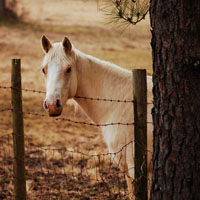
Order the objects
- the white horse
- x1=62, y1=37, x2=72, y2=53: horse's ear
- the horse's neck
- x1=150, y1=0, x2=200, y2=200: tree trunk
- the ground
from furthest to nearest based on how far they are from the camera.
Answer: the ground
the horse's neck
x1=62, y1=37, x2=72, y2=53: horse's ear
the white horse
x1=150, y1=0, x2=200, y2=200: tree trunk

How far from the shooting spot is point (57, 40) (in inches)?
552

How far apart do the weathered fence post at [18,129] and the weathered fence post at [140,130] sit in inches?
43.6

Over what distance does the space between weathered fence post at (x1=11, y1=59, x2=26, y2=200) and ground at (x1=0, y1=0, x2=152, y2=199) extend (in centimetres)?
43

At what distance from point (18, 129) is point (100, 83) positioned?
1.13 metres

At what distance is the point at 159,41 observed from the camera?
2.07 metres

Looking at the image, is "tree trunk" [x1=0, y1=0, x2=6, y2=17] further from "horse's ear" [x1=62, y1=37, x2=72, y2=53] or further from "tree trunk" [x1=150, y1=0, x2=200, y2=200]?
"tree trunk" [x1=150, y1=0, x2=200, y2=200]

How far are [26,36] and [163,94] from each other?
1353 centimetres

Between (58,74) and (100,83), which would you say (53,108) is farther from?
(100,83)

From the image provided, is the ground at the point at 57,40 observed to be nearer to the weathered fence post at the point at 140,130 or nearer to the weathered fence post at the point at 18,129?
the weathered fence post at the point at 140,130

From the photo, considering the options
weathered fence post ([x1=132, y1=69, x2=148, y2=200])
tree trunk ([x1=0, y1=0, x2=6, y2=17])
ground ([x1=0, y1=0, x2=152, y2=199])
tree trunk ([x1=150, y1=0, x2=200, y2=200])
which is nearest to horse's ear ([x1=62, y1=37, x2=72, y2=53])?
ground ([x1=0, y1=0, x2=152, y2=199])

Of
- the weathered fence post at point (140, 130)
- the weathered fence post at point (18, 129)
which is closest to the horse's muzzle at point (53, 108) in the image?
the weathered fence post at point (18, 129)

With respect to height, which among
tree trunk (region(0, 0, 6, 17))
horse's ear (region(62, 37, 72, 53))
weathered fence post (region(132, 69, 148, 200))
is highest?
tree trunk (region(0, 0, 6, 17))

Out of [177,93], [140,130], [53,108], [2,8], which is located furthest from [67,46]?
[2,8]

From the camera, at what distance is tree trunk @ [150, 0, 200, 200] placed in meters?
1.97
